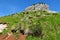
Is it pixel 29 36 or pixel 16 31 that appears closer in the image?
pixel 29 36

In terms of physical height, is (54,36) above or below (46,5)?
below

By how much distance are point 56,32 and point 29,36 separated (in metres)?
4.92

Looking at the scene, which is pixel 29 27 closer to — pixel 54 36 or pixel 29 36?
pixel 29 36

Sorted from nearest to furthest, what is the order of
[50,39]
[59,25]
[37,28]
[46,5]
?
[50,39] < [37,28] < [59,25] < [46,5]

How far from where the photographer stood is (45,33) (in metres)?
35.2

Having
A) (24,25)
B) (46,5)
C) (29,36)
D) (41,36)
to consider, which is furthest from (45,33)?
(46,5)

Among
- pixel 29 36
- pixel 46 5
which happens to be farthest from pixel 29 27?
pixel 46 5

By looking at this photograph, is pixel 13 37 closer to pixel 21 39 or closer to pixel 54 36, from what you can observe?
pixel 21 39

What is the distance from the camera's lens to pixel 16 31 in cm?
4059

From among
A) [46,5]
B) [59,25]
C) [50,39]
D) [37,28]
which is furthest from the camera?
[46,5]

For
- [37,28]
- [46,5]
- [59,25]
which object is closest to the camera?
[37,28]

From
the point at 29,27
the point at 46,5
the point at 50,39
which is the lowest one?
the point at 50,39

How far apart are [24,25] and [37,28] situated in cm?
416

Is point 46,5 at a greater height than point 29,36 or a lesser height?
greater
